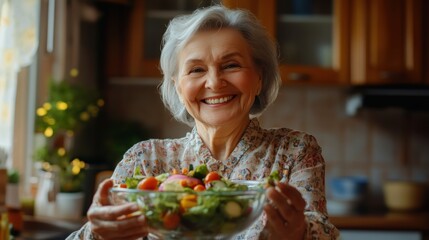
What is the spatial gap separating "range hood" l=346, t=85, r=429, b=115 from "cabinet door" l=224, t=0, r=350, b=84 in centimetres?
14

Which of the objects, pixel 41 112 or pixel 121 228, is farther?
pixel 41 112

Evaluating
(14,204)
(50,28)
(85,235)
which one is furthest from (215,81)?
(50,28)

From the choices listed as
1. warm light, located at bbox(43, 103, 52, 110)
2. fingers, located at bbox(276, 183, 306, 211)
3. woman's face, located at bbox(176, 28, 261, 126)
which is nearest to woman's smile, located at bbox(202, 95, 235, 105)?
woman's face, located at bbox(176, 28, 261, 126)

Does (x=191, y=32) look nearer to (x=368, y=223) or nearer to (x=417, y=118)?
(x=368, y=223)

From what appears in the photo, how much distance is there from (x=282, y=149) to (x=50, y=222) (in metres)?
1.68

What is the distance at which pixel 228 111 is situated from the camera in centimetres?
143

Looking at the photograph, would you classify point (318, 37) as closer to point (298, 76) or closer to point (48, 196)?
point (298, 76)

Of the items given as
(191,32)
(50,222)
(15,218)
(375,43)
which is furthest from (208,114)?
(375,43)

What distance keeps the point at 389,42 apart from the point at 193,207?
8.86 ft

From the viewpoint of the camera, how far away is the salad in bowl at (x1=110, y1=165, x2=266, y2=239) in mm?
994

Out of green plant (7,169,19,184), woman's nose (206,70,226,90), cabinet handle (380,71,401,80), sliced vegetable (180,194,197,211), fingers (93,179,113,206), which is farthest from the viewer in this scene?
cabinet handle (380,71,401,80)

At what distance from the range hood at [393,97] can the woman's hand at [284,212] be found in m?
2.37

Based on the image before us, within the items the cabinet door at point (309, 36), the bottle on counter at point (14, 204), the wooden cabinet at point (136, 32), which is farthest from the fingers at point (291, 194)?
the wooden cabinet at point (136, 32)

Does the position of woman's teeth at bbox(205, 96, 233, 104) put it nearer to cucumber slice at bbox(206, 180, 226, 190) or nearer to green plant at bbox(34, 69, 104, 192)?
cucumber slice at bbox(206, 180, 226, 190)
